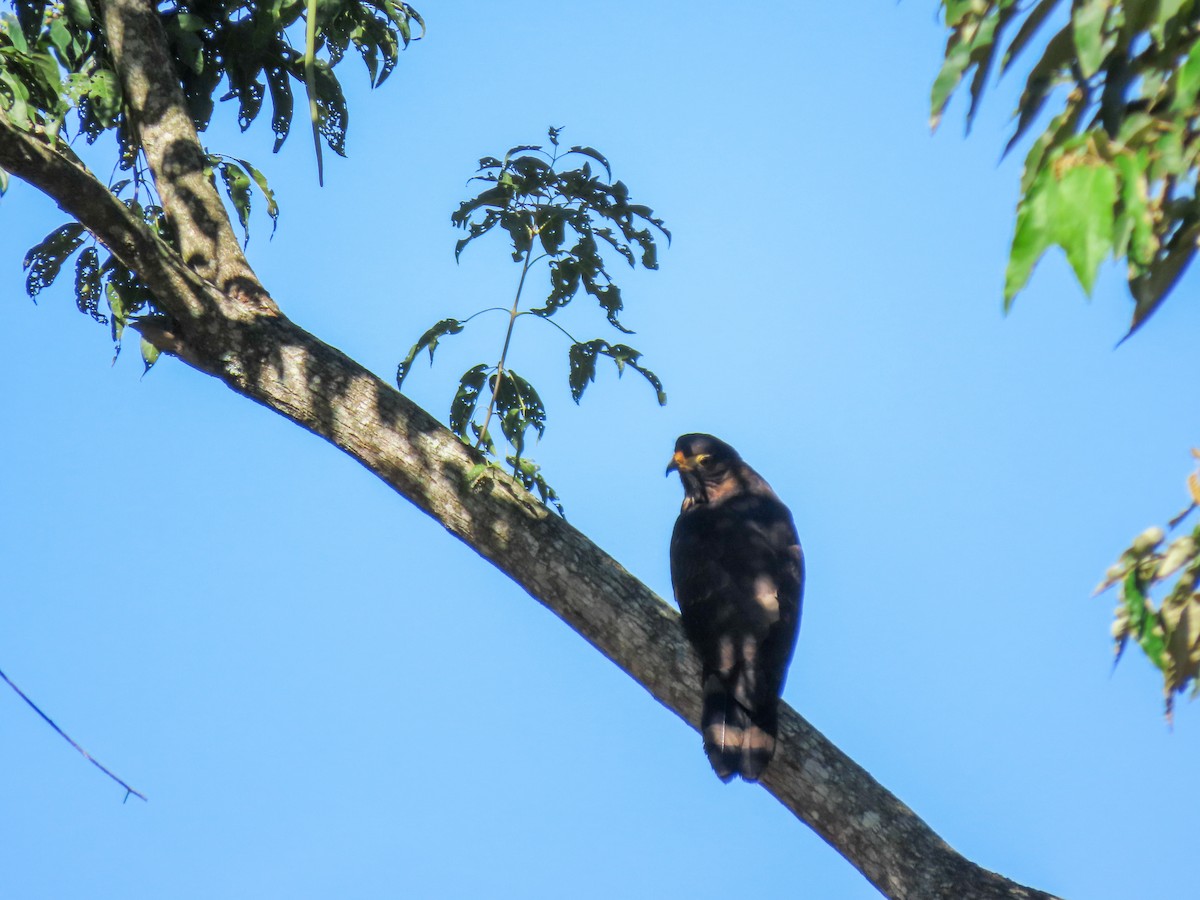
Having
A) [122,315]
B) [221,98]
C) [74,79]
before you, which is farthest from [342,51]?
[122,315]

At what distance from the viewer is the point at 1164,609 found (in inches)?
87.9

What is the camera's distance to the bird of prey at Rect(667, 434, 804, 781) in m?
4.04

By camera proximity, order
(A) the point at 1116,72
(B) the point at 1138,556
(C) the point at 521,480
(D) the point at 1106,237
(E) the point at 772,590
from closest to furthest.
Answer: (D) the point at 1106,237 < (A) the point at 1116,72 < (B) the point at 1138,556 < (C) the point at 521,480 < (E) the point at 772,590

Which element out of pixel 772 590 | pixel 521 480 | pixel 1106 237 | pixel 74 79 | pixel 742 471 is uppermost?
pixel 742 471

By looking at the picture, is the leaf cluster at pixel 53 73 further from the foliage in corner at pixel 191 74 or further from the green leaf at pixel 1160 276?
the green leaf at pixel 1160 276

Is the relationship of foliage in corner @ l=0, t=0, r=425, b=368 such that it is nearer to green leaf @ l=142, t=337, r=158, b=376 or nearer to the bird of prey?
green leaf @ l=142, t=337, r=158, b=376

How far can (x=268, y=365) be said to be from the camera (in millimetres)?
4160

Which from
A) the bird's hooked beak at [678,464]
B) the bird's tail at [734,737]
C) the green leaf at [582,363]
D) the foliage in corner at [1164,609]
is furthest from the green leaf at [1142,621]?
the bird's hooked beak at [678,464]

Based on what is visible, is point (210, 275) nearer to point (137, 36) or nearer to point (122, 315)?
point (122, 315)

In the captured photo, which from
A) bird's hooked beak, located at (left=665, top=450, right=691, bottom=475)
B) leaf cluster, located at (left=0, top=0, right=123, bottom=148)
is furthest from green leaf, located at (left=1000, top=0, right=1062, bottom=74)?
bird's hooked beak, located at (left=665, top=450, right=691, bottom=475)

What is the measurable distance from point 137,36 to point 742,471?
3.24 m

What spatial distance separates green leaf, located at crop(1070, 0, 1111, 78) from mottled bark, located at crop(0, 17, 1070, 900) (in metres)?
2.64

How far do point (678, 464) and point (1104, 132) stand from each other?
14.7 ft

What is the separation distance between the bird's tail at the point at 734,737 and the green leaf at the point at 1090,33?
2.75 metres
